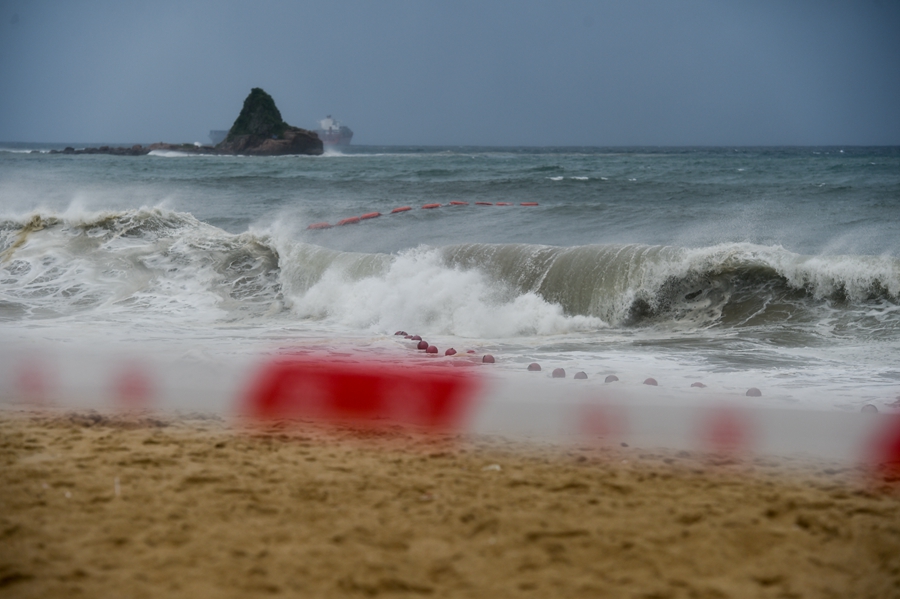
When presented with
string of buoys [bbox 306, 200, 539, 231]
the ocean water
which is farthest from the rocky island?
the ocean water

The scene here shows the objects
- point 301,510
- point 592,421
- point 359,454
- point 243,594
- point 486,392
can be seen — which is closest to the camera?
point 243,594

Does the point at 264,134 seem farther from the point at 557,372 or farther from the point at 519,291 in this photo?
the point at 557,372

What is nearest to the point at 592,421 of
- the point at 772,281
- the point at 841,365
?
the point at 841,365

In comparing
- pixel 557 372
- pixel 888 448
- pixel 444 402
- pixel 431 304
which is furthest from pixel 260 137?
pixel 888 448

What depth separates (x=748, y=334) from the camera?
9.07 metres

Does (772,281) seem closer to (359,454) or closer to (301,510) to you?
(359,454)

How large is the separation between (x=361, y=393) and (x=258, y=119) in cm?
7181

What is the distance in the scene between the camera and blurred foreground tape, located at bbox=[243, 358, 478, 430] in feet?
18.2

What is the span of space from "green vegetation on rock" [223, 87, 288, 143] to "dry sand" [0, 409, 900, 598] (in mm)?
70797

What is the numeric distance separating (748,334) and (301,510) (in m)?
6.94

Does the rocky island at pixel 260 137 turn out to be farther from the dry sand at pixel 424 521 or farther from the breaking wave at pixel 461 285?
the dry sand at pixel 424 521

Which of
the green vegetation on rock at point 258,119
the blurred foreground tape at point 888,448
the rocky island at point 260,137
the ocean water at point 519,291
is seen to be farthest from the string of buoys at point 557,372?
the green vegetation on rock at point 258,119

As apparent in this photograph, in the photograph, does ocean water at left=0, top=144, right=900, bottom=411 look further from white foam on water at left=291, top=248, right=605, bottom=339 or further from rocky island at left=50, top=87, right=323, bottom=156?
rocky island at left=50, top=87, right=323, bottom=156

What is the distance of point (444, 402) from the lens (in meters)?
5.95
